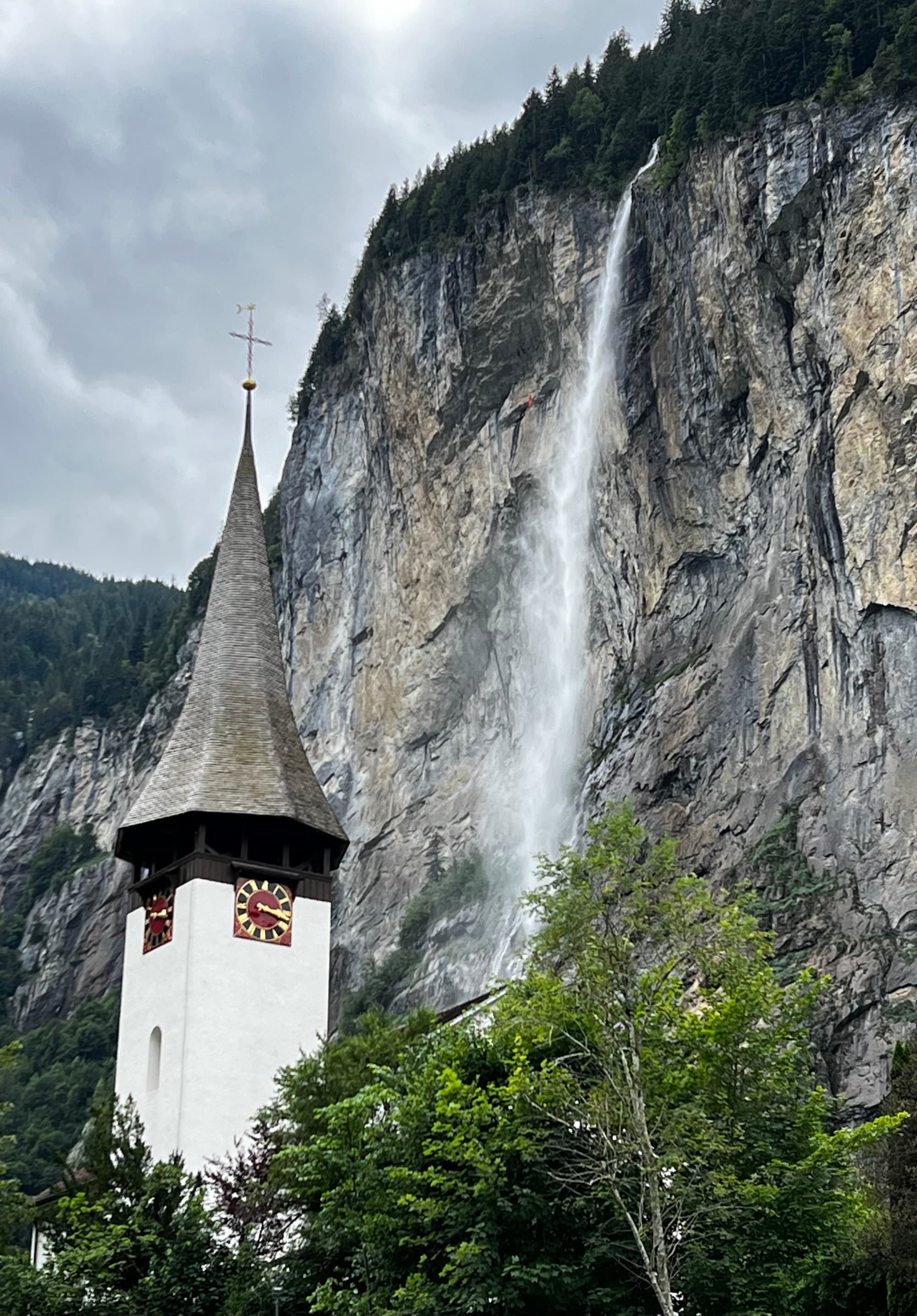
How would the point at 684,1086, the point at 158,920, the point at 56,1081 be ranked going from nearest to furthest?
the point at 684,1086
the point at 158,920
the point at 56,1081

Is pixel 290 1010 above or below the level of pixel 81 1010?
below

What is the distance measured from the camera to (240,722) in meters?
→ 44.2

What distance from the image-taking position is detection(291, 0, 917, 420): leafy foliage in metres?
58.9

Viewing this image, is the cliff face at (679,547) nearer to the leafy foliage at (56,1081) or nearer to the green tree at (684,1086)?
the leafy foliage at (56,1081)

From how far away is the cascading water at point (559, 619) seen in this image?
63.5 metres

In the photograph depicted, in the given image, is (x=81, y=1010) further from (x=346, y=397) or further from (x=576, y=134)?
(x=576, y=134)

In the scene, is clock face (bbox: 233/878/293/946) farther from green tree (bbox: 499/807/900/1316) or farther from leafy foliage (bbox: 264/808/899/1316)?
green tree (bbox: 499/807/900/1316)

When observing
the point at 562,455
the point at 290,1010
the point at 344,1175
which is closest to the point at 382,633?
the point at 562,455

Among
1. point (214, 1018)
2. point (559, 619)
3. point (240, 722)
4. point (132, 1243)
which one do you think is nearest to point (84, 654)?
point (559, 619)

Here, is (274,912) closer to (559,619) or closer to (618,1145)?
(618,1145)

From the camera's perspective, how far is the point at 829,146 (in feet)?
182

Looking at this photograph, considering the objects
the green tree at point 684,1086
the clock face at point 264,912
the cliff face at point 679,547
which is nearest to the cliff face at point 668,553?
the cliff face at point 679,547

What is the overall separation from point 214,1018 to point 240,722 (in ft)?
27.8

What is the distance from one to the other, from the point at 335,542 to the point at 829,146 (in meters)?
33.2
